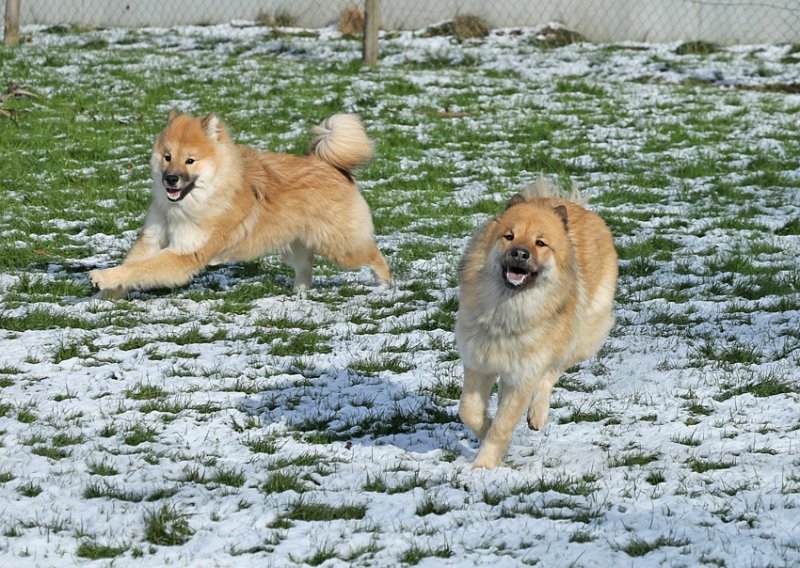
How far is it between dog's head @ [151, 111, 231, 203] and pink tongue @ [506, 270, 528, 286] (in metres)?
2.93

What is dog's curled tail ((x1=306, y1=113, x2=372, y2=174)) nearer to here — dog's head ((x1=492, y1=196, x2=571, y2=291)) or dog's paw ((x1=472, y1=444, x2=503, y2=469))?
dog's head ((x1=492, y1=196, x2=571, y2=291))

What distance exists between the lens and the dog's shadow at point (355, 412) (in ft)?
15.2

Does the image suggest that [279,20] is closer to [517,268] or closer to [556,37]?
[556,37]

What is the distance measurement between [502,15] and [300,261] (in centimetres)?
1055

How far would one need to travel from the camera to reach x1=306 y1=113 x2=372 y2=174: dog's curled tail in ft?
23.0

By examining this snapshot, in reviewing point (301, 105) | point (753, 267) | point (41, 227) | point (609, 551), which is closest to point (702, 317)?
point (753, 267)

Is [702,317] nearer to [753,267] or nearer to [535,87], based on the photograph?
[753,267]

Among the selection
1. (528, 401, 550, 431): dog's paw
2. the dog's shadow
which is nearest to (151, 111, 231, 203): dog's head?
the dog's shadow

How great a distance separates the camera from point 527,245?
4.11 m

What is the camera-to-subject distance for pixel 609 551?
11.3ft

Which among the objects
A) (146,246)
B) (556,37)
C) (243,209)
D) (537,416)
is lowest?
(537,416)

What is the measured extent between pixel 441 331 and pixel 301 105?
23.3 ft

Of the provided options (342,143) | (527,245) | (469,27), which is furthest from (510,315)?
(469,27)

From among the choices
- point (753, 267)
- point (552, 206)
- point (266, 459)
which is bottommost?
point (266, 459)
